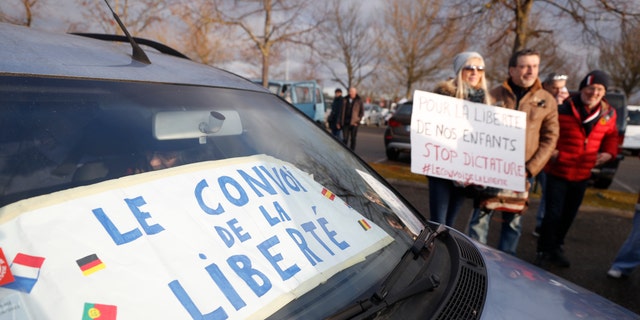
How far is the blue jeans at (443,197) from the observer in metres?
2.60

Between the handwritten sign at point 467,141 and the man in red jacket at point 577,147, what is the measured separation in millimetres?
976

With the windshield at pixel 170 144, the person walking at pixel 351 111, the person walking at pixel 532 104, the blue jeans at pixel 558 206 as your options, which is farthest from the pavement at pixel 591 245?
the person walking at pixel 351 111

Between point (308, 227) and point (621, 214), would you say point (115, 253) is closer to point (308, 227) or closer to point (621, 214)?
point (308, 227)

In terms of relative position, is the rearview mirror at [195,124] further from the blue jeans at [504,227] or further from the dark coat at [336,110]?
the dark coat at [336,110]

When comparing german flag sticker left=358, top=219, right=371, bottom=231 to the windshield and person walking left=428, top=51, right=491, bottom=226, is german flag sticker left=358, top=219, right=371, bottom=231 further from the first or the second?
person walking left=428, top=51, right=491, bottom=226

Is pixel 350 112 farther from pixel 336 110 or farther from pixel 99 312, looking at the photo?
pixel 99 312

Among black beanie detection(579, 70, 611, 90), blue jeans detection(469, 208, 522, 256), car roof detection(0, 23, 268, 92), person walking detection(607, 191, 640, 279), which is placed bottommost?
person walking detection(607, 191, 640, 279)

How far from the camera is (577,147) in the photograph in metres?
3.14

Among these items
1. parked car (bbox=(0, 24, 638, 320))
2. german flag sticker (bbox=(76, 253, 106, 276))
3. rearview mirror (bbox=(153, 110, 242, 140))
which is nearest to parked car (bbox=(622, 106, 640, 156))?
parked car (bbox=(0, 24, 638, 320))

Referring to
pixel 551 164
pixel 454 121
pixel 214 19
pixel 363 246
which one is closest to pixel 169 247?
pixel 363 246

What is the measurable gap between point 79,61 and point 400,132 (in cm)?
788

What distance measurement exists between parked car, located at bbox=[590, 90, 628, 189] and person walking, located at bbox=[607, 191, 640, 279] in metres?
3.14

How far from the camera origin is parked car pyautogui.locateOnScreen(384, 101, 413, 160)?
8414 mm

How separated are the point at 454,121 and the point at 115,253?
2.08 metres
